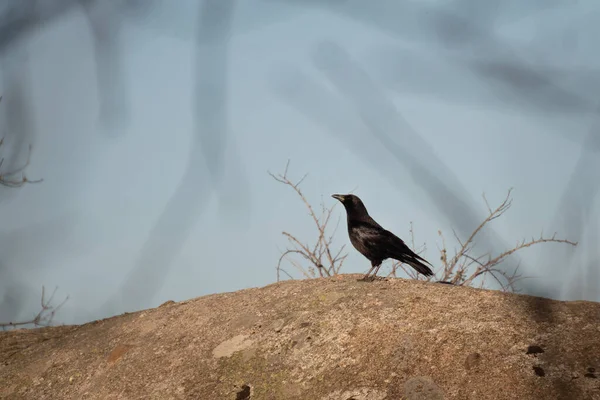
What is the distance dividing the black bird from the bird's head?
98 millimetres

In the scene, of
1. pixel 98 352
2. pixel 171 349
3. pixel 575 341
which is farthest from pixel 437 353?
pixel 98 352

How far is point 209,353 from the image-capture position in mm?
3596

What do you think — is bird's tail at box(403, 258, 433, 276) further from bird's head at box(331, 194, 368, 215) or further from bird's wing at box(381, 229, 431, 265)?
bird's head at box(331, 194, 368, 215)

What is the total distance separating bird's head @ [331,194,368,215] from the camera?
5.84 meters

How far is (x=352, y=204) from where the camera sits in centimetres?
588

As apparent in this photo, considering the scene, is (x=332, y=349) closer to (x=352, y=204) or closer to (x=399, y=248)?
(x=399, y=248)

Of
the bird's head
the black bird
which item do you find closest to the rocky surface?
the black bird

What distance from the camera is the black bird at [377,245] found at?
5.24 meters

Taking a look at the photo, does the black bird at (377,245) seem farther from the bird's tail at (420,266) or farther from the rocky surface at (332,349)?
the rocky surface at (332,349)

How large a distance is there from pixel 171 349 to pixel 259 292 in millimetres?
698

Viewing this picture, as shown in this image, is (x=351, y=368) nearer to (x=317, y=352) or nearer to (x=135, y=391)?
(x=317, y=352)

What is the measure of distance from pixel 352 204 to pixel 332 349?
8.83ft

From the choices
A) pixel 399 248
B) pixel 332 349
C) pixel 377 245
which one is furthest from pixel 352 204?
pixel 332 349

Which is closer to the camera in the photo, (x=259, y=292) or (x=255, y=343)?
(x=255, y=343)
